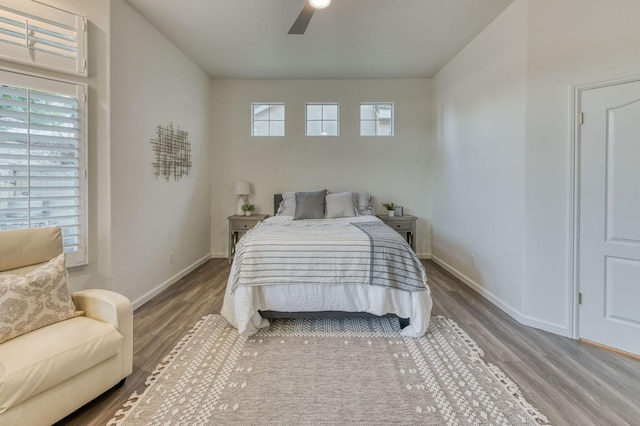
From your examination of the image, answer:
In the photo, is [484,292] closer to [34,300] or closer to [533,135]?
[533,135]

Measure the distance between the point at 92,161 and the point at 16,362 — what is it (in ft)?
5.49

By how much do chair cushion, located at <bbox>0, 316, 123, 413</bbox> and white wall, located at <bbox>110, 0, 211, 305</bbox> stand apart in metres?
1.10

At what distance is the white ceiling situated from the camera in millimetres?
2758

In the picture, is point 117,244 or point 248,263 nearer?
point 248,263

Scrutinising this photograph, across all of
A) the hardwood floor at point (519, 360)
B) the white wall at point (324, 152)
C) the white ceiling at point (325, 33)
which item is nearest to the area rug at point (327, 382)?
the hardwood floor at point (519, 360)

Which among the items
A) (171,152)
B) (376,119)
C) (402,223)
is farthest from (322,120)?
(171,152)

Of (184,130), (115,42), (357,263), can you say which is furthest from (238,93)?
(357,263)

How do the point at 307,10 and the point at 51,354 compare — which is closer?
the point at 51,354

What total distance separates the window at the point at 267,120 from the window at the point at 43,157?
272 centimetres

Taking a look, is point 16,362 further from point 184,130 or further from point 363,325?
point 184,130

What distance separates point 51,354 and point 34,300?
1.33ft

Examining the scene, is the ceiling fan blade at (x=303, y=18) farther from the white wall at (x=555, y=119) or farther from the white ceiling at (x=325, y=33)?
the white wall at (x=555, y=119)

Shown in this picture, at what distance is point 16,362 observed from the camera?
1307 millimetres

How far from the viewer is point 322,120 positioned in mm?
4852
